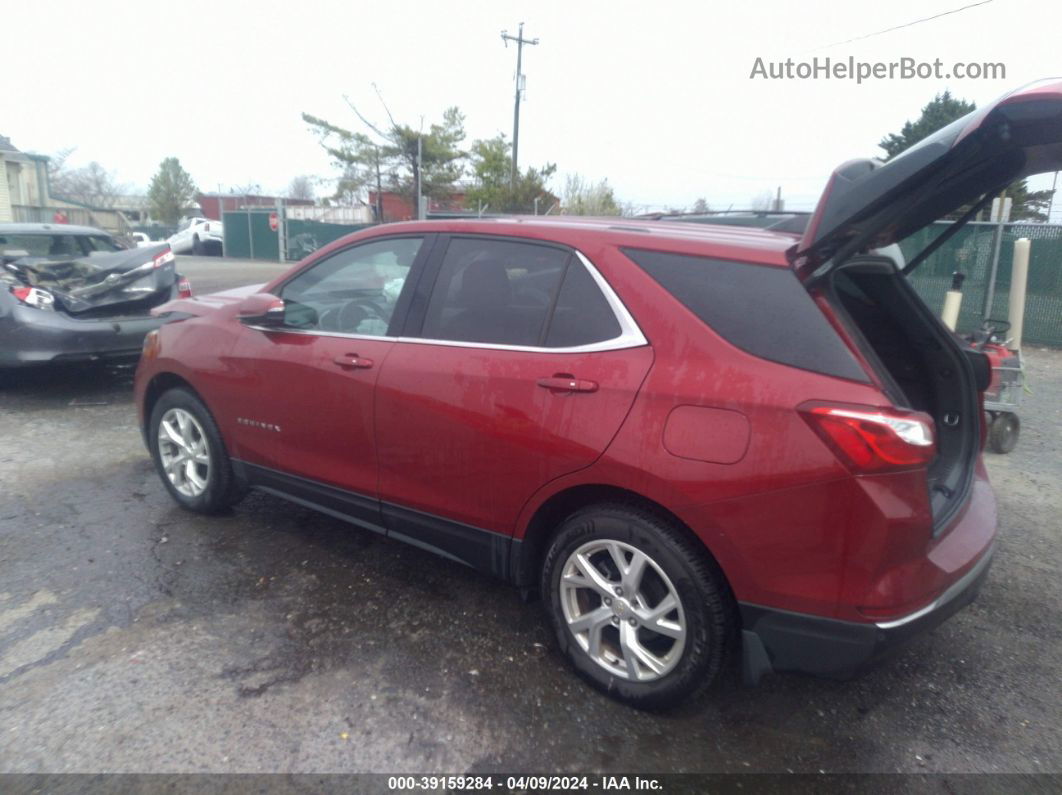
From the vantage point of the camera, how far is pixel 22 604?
3.60 m

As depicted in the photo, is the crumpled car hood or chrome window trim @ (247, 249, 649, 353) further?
the crumpled car hood

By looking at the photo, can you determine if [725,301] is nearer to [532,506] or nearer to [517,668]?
[532,506]

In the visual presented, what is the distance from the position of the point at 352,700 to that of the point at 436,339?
1442mm

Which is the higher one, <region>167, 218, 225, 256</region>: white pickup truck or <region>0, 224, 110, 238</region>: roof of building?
<region>0, 224, 110, 238</region>: roof of building

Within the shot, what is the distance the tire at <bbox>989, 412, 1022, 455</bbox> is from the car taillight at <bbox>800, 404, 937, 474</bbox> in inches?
174

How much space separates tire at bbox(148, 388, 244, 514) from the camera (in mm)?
4406

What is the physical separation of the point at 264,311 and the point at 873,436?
2.83m

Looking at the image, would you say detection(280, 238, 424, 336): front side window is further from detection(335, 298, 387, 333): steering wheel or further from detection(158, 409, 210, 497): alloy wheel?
detection(158, 409, 210, 497): alloy wheel

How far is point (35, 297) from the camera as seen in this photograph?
22.4 feet

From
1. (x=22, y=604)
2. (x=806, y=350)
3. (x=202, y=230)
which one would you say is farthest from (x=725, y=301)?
(x=202, y=230)

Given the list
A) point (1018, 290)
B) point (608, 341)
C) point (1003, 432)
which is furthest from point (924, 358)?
point (1018, 290)

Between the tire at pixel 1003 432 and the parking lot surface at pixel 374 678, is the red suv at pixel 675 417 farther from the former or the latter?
the tire at pixel 1003 432

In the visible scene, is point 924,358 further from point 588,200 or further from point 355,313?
point 588,200

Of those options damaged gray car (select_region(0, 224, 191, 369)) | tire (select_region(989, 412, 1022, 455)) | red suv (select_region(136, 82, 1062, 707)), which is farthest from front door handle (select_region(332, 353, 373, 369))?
tire (select_region(989, 412, 1022, 455))
